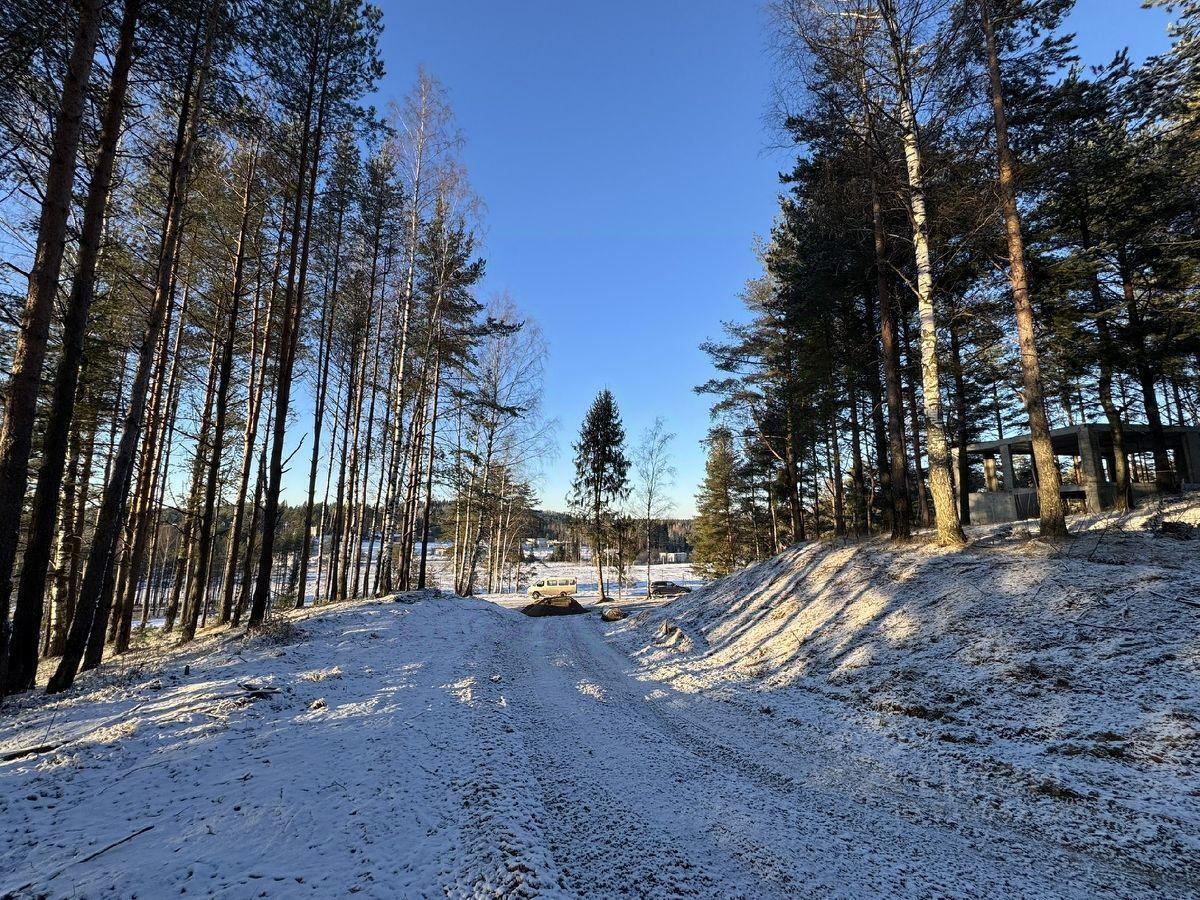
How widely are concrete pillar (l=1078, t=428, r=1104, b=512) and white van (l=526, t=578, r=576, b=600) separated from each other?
2927cm

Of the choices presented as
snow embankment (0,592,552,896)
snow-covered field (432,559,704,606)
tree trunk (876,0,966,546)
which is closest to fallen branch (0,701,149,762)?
snow embankment (0,592,552,896)

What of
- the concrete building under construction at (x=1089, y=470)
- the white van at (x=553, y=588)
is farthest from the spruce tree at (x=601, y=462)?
the concrete building under construction at (x=1089, y=470)

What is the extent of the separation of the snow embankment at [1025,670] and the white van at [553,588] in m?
26.0

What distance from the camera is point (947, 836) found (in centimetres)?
344

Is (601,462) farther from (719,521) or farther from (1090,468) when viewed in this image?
(1090,468)

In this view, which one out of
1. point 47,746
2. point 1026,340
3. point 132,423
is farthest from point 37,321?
point 1026,340

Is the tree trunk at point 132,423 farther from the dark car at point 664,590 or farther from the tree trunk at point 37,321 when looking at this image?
the dark car at point 664,590

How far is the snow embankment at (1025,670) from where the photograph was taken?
3.78m

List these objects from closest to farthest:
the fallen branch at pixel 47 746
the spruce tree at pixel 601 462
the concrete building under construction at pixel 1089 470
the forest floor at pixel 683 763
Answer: the forest floor at pixel 683 763, the fallen branch at pixel 47 746, the concrete building under construction at pixel 1089 470, the spruce tree at pixel 601 462

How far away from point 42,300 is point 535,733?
7.97m

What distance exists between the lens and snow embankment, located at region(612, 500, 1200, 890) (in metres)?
3.78

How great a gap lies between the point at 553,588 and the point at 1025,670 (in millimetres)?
33767

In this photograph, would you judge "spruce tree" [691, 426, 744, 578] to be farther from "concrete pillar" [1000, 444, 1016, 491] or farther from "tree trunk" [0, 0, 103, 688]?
"tree trunk" [0, 0, 103, 688]

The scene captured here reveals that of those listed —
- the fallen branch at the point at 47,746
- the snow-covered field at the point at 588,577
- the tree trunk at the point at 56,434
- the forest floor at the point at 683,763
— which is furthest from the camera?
the snow-covered field at the point at 588,577
